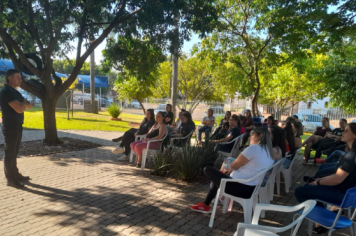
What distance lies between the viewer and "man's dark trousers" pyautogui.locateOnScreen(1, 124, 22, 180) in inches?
183

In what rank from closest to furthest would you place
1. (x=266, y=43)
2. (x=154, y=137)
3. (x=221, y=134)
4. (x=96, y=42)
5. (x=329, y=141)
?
(x=154, y=137)
(x=329, y=141)
(x=221, y=134)
(x=96, y=42)
(x=266, y=43)

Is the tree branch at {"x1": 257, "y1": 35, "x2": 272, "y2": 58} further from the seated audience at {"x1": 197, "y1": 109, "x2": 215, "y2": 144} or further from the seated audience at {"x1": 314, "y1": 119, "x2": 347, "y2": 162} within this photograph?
the seated audience at {"x1": 314, "y1": 119, "x2": 347, "y2": 162}

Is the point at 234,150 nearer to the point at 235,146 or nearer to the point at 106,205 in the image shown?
the point at 235,146

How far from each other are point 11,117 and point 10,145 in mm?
496

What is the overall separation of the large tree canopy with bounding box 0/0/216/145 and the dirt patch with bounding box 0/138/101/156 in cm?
31

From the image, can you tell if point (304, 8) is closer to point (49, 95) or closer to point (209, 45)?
point (209, 45)

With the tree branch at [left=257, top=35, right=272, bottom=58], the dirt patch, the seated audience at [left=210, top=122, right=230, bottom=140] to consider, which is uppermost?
the tree branch at [left=257, top=35, right=272, bottom=58]

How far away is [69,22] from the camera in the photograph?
8.46m

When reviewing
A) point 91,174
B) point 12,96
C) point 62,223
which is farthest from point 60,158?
point 62,223

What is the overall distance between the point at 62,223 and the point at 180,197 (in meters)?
1.91

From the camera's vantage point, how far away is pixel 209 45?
1220 centimetres

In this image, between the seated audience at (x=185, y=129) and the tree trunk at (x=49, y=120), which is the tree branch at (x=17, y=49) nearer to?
the tree trunk at (x=49, y=120)

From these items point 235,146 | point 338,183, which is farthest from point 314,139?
point 338,183

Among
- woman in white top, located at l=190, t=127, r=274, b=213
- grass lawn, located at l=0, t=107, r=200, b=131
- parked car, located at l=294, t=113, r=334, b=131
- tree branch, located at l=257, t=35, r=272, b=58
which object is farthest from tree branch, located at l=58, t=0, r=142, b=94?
parked car, located at l=294, t=113, r=334, b=131
